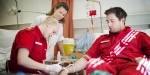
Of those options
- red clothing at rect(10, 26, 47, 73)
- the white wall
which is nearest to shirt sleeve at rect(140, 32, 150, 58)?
red clothing at rect(10, 26, 47, 73)

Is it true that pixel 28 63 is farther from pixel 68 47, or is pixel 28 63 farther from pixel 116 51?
pixel 68 47

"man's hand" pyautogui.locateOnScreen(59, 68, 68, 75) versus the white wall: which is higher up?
the white wall

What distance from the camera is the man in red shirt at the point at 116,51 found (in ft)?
5.48

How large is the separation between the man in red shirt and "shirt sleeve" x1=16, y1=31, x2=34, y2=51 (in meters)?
0.31

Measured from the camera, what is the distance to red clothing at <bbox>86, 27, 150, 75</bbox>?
1.66m

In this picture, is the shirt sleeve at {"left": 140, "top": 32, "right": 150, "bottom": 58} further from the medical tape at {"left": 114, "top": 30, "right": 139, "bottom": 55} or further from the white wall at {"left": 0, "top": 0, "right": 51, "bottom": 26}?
the white wall at {"left": 0, "top": 0, "right": 51, "bottom": 26}

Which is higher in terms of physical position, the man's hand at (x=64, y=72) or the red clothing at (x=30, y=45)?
the red clothing at (x=30, y=45)

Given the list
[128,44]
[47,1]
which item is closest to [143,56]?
[128,44]

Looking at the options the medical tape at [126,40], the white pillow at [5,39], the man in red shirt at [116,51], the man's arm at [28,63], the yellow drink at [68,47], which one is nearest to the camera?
the man's arm at [28,63]

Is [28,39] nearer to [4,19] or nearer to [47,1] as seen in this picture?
[47,1]

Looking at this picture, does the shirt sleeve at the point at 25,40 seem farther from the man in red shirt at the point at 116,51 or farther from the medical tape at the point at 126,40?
the medical tape at the point at 126,40

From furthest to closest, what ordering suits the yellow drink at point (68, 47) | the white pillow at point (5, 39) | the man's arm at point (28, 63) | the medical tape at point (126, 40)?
the white pillow at point (5, 39) < the yellow drink at point (68, 47) < the medical tape at point (126, 40) < the man's arm at point (28, 63)

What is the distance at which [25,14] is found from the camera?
451 cm

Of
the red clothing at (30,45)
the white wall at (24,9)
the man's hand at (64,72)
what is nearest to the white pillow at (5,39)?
the white wall at (24,9)
